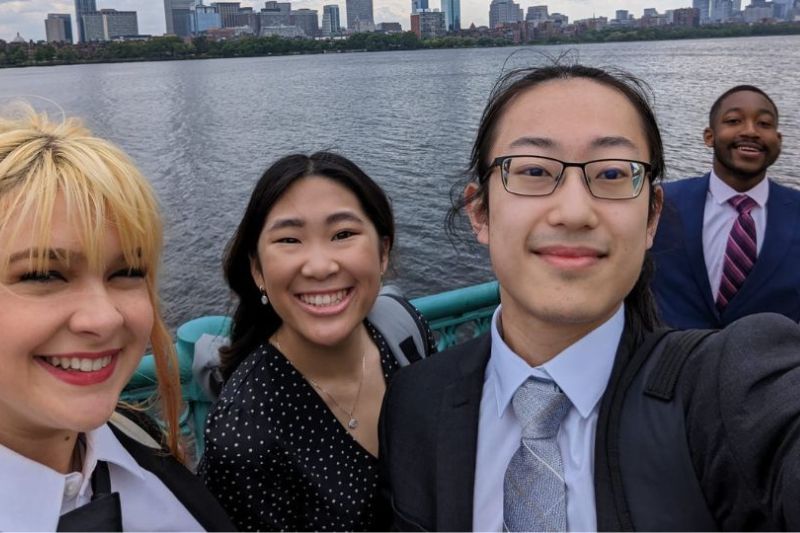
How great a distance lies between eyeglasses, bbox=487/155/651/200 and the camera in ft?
5.64

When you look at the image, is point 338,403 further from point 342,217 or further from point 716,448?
point 716,448

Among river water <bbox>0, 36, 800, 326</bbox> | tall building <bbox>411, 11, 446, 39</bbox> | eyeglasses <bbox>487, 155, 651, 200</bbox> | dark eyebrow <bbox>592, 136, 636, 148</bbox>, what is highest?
tall building <bbox>411, 11, 446, 39</bbox>

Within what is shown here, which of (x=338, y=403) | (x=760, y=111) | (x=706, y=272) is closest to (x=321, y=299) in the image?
(x=338, y=403)

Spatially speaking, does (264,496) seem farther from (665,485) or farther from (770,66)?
(770,66)

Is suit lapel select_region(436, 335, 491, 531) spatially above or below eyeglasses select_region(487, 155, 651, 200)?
below

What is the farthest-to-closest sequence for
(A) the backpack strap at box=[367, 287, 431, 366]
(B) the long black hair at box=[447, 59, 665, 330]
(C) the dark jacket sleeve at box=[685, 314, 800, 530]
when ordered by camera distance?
(A) the backpack strap at box=[367, 287, 431, 366]
(B) the long black hair at box=[447, 59, 665, 330]
(C) the dark jacket sleeve at box=[685, 314, 800, 530]

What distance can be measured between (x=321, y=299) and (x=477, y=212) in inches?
28.2

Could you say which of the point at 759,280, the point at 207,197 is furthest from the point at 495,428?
the point at 207,197

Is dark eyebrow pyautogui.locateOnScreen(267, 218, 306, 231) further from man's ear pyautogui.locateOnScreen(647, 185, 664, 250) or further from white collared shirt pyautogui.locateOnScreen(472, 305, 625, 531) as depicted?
man's ear pyautogui.locateOnScreen(647, 185, 664, 250)

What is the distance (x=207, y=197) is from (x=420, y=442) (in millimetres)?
20797

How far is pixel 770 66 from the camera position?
207ft

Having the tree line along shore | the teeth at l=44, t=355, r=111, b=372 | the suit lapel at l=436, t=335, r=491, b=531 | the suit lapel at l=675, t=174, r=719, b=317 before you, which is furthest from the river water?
the tree line along shore

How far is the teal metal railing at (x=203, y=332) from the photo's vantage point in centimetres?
305

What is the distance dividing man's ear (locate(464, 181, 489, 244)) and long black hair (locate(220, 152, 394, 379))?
65 centimetres
